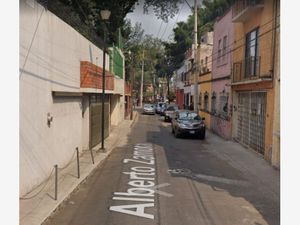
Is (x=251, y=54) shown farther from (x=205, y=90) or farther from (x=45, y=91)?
(x=205, y=90)

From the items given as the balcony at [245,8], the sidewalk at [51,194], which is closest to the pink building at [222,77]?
the balcony at [245,8]

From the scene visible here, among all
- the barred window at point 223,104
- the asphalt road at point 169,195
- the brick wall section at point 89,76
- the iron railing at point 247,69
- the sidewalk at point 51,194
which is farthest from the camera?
the barred window at point 223,104

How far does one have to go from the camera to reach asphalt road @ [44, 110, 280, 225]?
7.55 metres

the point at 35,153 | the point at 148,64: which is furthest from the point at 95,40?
the point at 148,64

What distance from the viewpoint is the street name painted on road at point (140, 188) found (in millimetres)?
A: 8031

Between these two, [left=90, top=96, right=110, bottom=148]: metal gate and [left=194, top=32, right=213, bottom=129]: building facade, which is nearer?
[left=90, top=96, right=110, bottom=148]: metal gate

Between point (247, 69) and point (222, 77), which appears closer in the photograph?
point (247, 69)

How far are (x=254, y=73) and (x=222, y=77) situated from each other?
638cm

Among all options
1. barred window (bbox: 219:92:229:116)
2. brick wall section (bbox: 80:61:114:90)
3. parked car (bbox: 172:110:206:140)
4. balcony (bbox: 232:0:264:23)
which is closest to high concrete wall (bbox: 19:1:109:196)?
brick wall section (bbox: 80:61:114:90)

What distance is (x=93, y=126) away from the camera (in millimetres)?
17625

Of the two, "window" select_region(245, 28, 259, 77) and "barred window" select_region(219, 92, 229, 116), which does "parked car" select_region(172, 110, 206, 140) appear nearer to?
"barred window" select_region(219, 92, 229, 116)

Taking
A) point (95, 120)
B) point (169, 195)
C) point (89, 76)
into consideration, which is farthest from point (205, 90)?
point (169, 195)

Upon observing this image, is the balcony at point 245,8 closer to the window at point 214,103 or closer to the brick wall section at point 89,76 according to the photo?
the brick wall section at point 89,76

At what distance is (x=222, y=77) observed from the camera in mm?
23750
